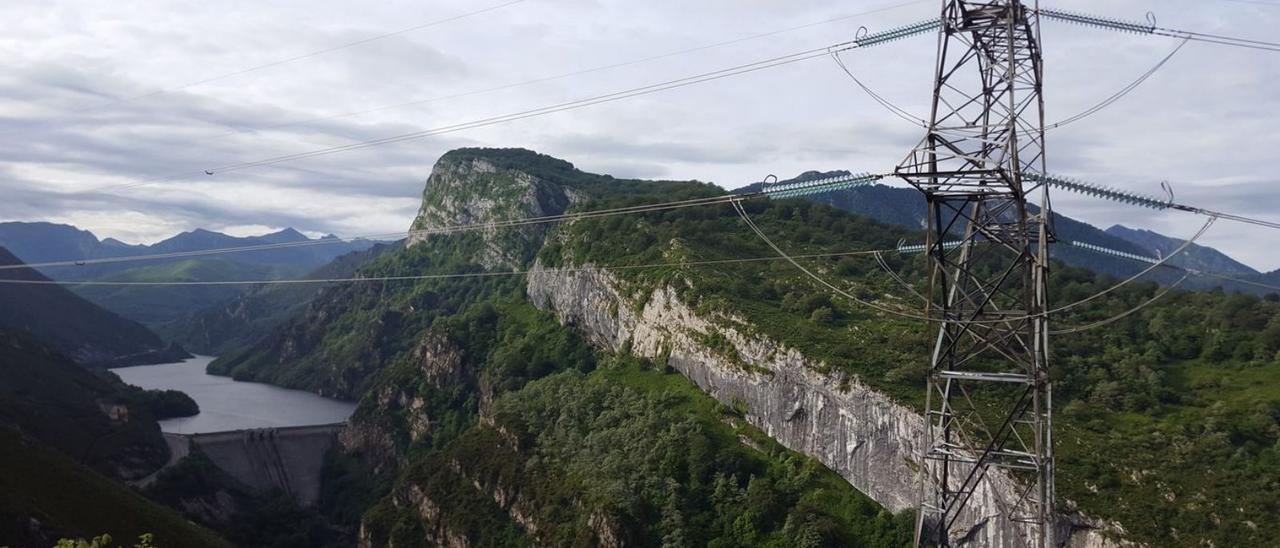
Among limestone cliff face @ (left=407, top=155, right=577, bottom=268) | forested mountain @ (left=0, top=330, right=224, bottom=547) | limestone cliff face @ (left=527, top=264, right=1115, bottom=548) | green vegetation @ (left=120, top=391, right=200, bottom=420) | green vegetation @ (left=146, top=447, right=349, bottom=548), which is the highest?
limestone cliff face @ (left=407, top=155, right=577, bottom=268)

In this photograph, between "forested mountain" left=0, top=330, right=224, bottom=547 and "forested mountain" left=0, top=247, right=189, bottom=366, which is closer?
"forested mountain" left=0, top=330, right=224, bottom=547

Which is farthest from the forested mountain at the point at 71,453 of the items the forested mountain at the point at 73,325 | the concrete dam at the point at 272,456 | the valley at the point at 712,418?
the forested mountain at the point at 73,325

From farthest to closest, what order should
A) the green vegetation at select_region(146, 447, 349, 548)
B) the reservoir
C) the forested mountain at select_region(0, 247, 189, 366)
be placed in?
1. the forested mountain at select_region(0, 247, 189, 366)
2. the reservoir
3. the green vegetation at select_region(146, 447, 349, 548)

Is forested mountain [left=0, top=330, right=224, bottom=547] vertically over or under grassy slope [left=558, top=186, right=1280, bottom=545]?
under

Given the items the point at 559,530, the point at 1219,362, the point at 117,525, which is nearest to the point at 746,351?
the point at 559,530

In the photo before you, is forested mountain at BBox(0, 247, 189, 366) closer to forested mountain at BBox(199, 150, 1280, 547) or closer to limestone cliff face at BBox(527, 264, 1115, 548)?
forested mountain at BBox(199, 150, 1280, 547)

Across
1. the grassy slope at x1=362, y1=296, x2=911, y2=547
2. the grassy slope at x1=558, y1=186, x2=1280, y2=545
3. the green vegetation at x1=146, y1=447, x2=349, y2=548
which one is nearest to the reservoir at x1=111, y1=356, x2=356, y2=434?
the green vegetation at x1=146, y1=447, x2=349, y2=548
